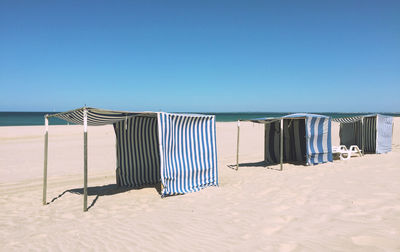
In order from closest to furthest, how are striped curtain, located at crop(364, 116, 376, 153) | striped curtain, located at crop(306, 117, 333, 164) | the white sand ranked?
the white sand < striped curtain, located at crop(306, 117, 333, 164) < striped curtain, located at crop(364, 116, 376, 153)

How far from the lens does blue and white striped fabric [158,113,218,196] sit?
630 cm

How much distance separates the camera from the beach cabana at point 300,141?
10430mm

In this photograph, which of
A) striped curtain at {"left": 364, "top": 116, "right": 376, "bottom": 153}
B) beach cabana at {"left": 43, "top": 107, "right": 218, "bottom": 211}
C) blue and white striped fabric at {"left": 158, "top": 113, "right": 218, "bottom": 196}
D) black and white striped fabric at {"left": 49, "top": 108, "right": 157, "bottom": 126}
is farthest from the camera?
striped curtain at {"left": 364, "top": 116, "right": 376, "bottom": 153}

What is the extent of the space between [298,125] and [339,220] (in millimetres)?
7827

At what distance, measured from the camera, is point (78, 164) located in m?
11.3

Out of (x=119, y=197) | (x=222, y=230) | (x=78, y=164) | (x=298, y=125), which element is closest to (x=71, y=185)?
(x=119, y=197)

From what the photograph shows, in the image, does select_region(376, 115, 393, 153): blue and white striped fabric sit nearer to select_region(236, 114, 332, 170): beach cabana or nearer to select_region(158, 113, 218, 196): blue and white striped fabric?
select_region(236, 114, 332, 170): beach cabana

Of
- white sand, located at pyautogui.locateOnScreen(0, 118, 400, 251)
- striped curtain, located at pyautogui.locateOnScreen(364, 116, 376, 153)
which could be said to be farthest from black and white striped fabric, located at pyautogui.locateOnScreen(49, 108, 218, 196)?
A: striped curtain, located at pyautogui.locateOnScreen(364, 116, 376, 153)

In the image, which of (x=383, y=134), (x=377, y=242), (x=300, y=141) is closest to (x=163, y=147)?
(x=377, y=242)

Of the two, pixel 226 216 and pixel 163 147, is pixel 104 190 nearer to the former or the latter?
pixel 163 147

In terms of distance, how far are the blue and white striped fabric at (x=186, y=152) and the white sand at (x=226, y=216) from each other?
0.38 metres

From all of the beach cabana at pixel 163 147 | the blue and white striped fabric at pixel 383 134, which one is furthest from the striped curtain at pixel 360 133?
the beach cabana at pixel 163 147

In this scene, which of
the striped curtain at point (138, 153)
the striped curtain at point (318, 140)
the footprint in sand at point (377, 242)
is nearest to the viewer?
the footprint in sand at point (377, 242)

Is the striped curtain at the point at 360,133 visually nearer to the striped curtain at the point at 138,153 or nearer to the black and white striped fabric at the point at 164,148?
the black and white striped fabric at the point at 164,148
